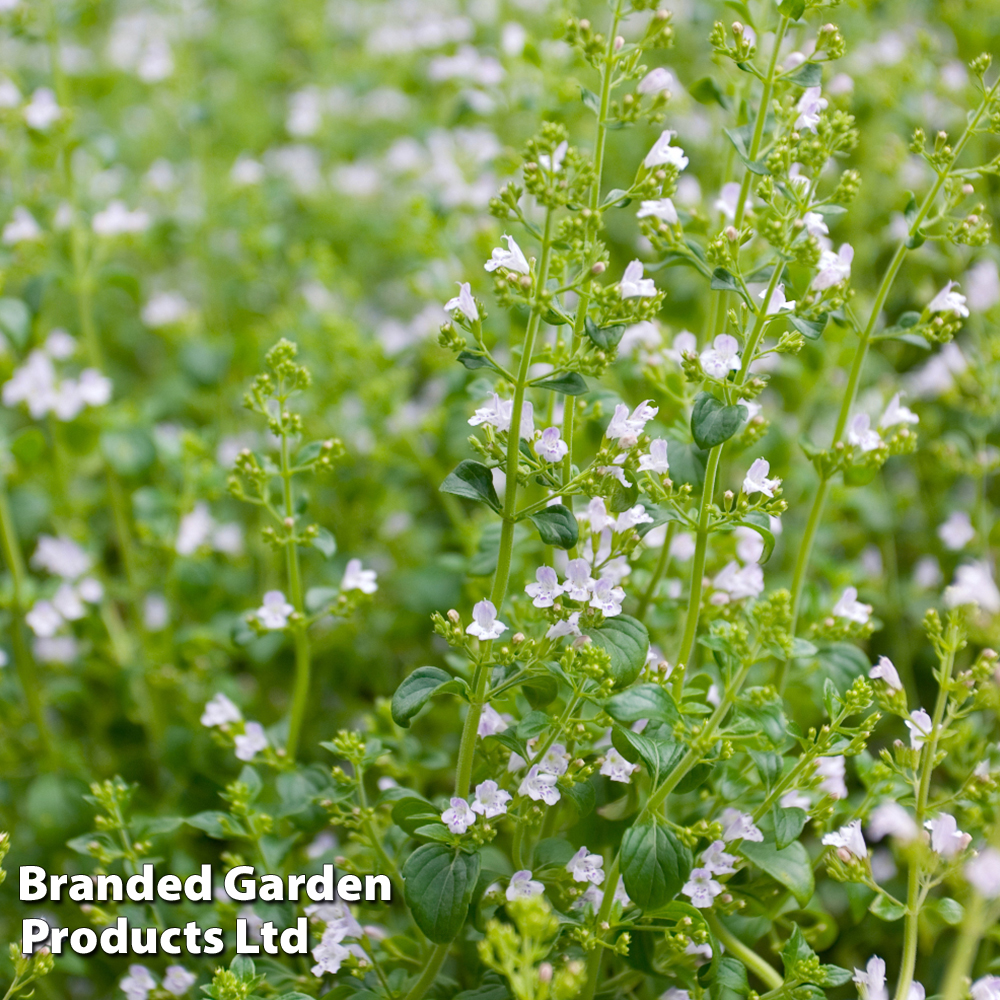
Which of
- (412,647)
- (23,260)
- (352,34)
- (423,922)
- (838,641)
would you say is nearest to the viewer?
(423,922)

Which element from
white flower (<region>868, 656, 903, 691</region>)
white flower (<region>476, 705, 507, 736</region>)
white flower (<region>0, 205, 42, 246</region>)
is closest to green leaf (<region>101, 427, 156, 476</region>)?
white flower (<region>0, 205, 42, 246</region>)

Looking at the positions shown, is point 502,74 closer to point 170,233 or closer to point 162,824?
point 170,233

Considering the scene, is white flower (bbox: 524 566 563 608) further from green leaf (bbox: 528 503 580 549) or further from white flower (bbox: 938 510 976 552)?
white flower (bbox: 938 510 976 552)

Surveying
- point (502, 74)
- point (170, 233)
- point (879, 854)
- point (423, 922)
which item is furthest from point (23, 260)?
point (879, 854)

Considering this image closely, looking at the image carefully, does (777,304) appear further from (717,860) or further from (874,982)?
(874,982)

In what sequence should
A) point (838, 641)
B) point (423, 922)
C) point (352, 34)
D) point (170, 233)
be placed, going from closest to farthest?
point (423, 922) < point (838, 641) < point (170, 233) < point (352, 34)

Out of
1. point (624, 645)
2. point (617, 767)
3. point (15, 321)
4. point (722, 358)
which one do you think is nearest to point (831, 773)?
point (617, 767)

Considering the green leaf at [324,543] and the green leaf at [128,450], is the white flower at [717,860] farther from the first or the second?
the green leaf at [128,450]
